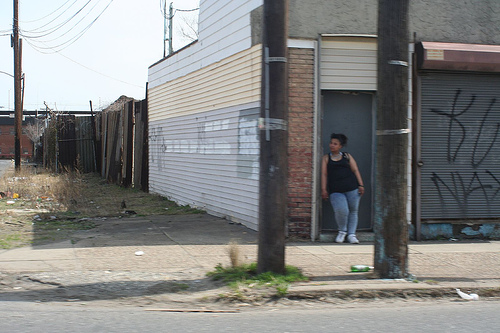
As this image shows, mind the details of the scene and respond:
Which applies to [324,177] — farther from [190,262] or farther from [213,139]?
[213,139]

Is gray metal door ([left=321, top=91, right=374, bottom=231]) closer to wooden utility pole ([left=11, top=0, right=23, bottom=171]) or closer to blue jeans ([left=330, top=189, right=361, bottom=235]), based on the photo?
blue jeans ([left=330, top=189, right=361, bottom=235])

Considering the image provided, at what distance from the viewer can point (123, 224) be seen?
10734mm

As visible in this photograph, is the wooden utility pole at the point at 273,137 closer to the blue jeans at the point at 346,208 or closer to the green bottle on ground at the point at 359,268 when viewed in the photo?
the green bottle on ground at the point at 359,268

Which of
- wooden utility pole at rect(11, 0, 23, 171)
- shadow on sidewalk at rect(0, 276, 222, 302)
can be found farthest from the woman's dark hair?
wooden utility pole at rect(11, 0, 23, 171)

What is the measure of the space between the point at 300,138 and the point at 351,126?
104cm

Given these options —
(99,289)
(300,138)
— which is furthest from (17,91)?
(99,289)

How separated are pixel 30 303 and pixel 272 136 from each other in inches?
127

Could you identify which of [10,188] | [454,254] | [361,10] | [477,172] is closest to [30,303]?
[454,254]

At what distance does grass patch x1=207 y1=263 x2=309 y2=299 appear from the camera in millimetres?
5997

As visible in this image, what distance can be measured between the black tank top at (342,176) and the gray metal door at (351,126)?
51 centimetres

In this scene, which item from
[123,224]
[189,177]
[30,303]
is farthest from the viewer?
[189,177]

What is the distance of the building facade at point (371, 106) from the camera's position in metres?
8.99

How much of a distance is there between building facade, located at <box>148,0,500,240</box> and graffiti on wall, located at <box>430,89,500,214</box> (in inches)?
0.7

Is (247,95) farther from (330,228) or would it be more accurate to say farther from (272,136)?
(272,136)
